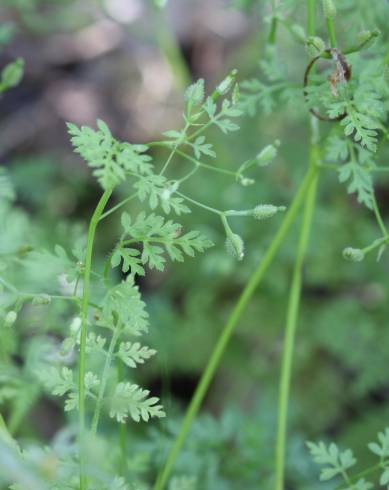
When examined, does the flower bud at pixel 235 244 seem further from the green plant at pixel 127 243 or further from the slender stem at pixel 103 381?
the slender stem at pixel 103 381

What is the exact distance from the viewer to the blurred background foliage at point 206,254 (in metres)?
2.27

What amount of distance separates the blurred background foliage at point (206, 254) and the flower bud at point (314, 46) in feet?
0.87

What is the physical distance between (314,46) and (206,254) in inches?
76.8

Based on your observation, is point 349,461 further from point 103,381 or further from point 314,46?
point 314,46

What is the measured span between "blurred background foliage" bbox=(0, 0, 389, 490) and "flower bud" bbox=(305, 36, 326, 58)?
0.27m

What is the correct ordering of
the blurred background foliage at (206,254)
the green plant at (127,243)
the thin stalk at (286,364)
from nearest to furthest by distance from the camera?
the green plant at (127,243)
the thin stalk at (286,364)
the blurred background foliage at (206,254)

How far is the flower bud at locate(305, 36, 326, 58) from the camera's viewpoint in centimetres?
141

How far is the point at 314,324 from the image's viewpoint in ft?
10.3

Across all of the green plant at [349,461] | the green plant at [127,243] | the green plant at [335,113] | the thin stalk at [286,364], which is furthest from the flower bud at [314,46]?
the green plant at [349,461]

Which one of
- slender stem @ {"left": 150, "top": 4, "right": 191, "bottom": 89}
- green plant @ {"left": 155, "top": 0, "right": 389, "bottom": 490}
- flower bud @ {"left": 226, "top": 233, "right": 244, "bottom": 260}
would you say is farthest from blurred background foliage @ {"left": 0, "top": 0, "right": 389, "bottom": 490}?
flower bud @ {"left": 226, "top": 233, "right": 244, "bottom": 260}

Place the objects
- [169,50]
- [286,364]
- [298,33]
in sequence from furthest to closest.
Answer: [169,50] < [286,364] < [298,33]

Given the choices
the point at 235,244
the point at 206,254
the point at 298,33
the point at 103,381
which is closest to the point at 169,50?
the point at 206,254

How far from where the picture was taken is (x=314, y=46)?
1.42m

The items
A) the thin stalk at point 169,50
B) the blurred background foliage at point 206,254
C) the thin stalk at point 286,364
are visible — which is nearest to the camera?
the thin stalk at point 286,364
